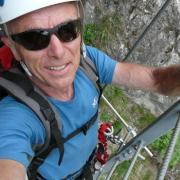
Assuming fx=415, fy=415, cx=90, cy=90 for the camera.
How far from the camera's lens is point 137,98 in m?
5.52

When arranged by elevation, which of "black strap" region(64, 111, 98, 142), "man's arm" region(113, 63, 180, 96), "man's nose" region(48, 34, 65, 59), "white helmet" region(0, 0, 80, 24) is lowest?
"man's arm" region(113, 63, 180, 96)

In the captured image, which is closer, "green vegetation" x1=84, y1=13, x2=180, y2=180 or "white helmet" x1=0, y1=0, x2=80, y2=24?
"white helmet" x1=0, y1=0, x2=80, y2=24

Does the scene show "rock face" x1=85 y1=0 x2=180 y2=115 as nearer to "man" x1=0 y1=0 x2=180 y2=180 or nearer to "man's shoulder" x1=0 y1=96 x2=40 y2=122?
"man" x1=0 y1=0 x2=180 y2=180

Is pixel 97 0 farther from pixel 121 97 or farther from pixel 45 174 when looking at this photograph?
pixel 45 174

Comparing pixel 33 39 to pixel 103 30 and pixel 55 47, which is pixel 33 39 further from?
pixel 103 30

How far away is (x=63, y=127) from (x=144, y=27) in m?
2.92

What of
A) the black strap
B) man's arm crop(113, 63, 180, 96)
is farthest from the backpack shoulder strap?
man's arm crop(113, 63, 180, 96)

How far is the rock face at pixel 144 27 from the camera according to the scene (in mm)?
4957

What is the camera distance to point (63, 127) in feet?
7.87

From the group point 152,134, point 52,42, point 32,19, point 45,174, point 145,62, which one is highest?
point 32,19

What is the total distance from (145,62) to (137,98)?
0.53 m

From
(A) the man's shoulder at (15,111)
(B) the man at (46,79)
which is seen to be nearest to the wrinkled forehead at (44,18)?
(B) the man at (46,79)

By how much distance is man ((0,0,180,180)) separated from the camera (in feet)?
6.76

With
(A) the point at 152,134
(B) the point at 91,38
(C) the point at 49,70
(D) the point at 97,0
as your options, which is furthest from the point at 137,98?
(C) the point at 49,70
